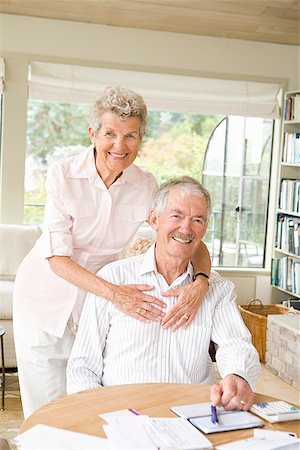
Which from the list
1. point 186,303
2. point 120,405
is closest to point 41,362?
point 186,303

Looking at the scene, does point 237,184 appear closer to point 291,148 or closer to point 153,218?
point 291,148

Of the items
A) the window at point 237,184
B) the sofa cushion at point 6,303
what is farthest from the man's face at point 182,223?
the window at point 237,184

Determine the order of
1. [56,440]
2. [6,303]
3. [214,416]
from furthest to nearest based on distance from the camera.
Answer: [6,303], [214,416], [56,440]

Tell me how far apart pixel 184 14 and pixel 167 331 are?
3690mm

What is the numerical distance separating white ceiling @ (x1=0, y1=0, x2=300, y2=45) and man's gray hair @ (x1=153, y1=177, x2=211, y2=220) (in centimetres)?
320

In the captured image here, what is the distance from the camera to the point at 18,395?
Answer: 12.6ft

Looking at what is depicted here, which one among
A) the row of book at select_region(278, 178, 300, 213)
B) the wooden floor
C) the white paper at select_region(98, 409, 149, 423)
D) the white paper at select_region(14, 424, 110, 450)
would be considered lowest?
the wooden floor

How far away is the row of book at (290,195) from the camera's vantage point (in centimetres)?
553

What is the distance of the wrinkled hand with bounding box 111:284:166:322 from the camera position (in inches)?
78.3

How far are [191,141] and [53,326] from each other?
7.12 meters

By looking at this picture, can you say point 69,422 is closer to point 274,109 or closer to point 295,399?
point 295,399

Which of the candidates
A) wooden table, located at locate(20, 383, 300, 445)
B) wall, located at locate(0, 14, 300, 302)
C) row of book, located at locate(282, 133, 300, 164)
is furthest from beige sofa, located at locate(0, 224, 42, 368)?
wooden table, located at locate(20, 383, 300, 445)

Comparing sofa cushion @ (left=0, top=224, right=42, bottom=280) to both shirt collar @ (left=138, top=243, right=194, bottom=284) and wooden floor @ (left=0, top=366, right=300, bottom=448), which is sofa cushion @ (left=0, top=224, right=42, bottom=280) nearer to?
wooden floor @ (left=0, top=366, right=300, bottom=448)

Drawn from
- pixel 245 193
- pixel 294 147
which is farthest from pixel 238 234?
pixel 294 147
